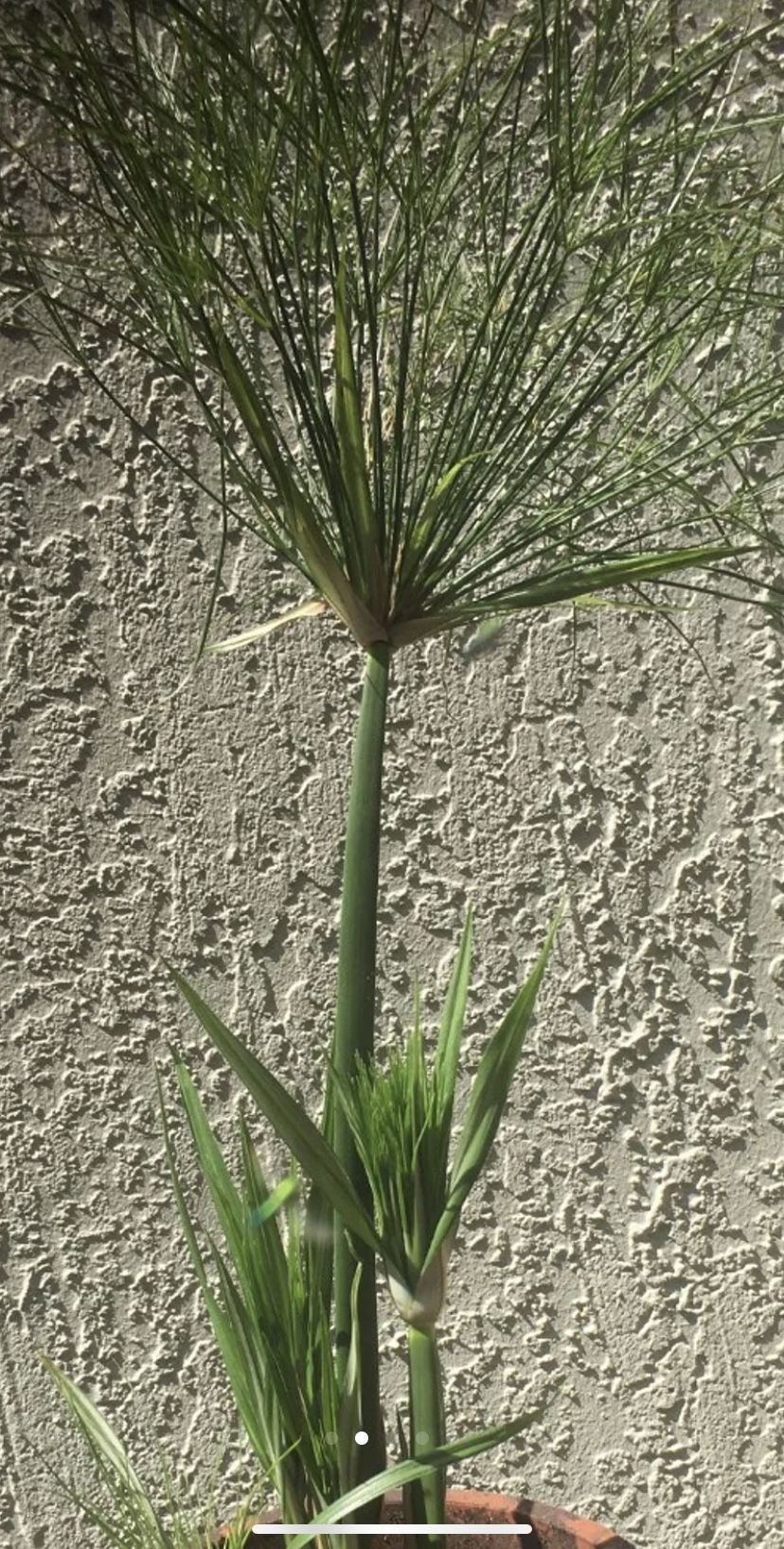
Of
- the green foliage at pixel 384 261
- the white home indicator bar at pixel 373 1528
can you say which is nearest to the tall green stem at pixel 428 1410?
the white home indicator bar at pixel 373 1528

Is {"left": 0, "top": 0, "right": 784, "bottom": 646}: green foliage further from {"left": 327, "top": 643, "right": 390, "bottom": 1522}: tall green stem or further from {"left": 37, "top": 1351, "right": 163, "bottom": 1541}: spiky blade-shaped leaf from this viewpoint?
{"left": 37, "top": 1351, "right": 163, "bottom": 1541}: spiky blade-shaped leaf

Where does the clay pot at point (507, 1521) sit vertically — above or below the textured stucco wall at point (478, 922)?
below

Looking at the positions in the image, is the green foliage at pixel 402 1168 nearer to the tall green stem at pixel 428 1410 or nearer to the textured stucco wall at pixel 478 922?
the tall green stem at pixel 428 1410

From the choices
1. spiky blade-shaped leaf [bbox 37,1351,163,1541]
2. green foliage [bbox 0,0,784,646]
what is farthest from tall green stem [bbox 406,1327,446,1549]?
green foliage [bbox 0,0,784,646]

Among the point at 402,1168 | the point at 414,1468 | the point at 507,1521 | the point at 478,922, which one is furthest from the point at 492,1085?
the point at 478,922

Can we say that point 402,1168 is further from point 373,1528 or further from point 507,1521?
point 507,1521

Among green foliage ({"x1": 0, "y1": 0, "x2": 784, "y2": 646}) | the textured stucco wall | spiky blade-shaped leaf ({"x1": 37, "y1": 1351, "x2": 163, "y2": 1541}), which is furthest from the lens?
the textured stucco wall
